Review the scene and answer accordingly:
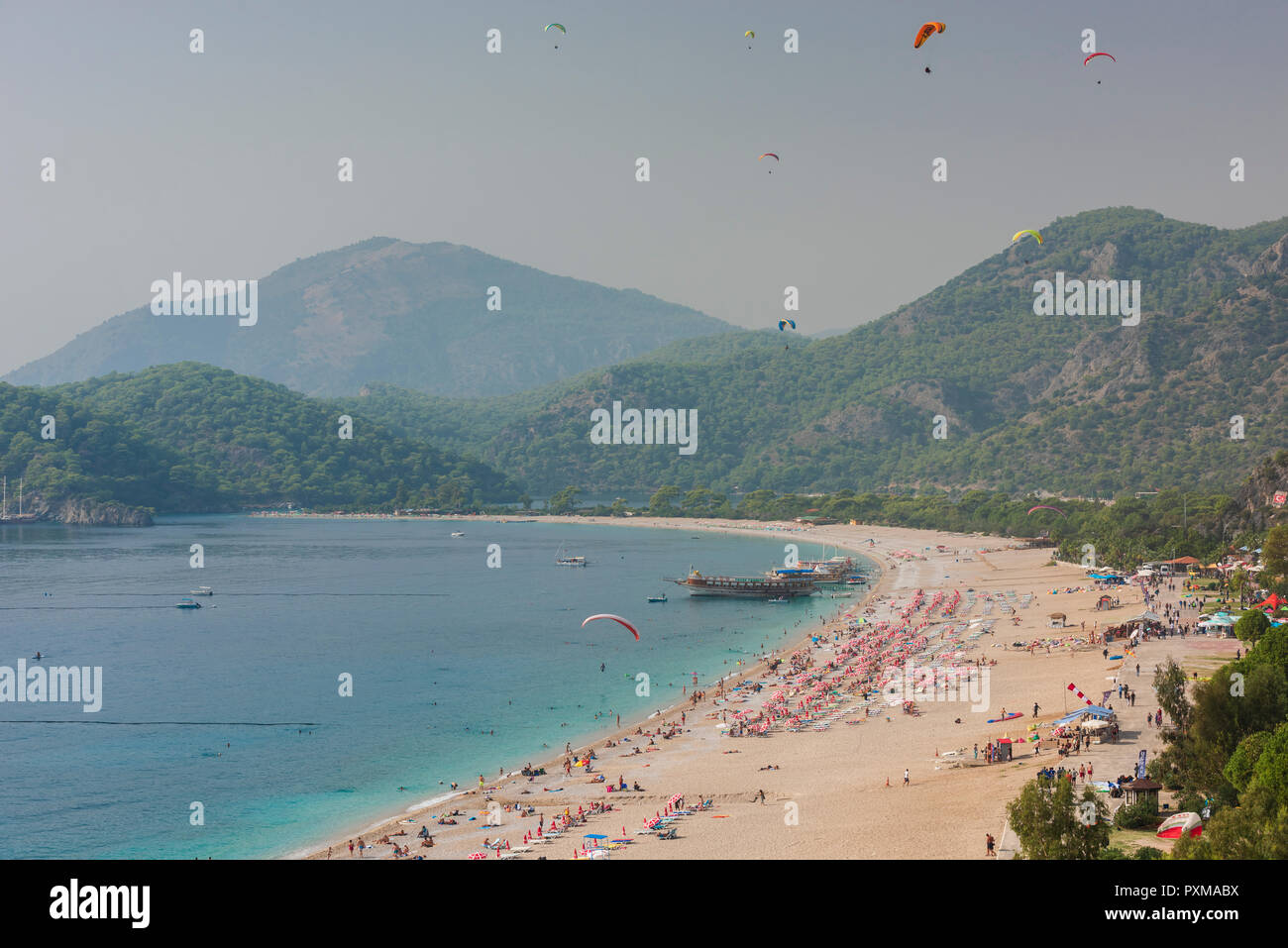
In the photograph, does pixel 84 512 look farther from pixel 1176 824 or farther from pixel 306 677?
pixel 1176 824

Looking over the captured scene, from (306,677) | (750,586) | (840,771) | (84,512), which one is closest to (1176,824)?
(840,771)

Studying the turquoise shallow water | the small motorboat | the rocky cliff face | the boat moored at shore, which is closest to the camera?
the small motorboat

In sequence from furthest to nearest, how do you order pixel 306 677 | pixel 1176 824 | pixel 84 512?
pixel 84 512
pixel 306 677
pixel 1176 824

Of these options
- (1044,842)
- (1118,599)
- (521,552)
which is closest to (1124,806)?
(1044,842)

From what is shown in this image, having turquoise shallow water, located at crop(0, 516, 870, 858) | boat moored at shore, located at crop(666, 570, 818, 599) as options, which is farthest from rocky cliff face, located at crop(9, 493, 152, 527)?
boat moored at shore, located at crop(666, 570, 818, 599)

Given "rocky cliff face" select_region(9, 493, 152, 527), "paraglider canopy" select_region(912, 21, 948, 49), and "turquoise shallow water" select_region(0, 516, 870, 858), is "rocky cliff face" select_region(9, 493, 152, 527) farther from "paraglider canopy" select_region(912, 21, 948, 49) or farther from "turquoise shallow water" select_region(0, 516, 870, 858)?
"paraglider canopy" select_region(912, 21, 948, 49)

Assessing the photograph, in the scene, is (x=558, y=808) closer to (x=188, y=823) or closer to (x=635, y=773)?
(x=635, y=773)

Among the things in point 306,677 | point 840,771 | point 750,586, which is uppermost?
point 750,586
